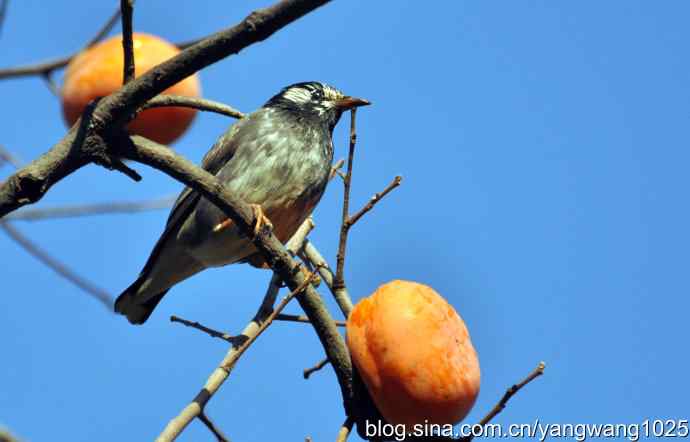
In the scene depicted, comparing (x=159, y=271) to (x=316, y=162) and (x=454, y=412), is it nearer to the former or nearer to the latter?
(x=316, y=162)

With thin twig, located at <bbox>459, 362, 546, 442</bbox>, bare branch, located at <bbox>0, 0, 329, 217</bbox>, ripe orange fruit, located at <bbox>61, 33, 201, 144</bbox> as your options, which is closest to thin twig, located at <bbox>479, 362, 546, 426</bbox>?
thin twig, located at <bbox>459, 362, 546, 442</bbox>

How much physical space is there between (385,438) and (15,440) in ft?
3.75

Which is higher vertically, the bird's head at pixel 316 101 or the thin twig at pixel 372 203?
the bird's head at pixel 316 101

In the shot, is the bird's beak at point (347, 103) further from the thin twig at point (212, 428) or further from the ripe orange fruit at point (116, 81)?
the thin twig at point (212, 428)

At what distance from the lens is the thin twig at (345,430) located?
2.76 metres

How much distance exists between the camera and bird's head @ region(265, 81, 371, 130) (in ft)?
16.1

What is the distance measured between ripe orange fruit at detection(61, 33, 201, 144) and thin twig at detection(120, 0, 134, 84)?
1.33m

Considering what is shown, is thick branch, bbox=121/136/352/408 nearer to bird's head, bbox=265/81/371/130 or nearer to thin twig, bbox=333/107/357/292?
thin twig, bbox=333/107/357/292

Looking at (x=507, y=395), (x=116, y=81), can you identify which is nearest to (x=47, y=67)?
(x=116, y=81)

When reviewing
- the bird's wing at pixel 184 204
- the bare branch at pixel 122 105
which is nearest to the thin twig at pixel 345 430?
the bare branch at pixel 122 105

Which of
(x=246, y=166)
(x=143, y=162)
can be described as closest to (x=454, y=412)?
(x=143, y=162)

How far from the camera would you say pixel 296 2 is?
227 centimetres

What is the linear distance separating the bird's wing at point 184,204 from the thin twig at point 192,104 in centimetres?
83

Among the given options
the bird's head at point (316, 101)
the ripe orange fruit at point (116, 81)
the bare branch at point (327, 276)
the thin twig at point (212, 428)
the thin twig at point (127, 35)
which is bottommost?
the thin twig at point (212, 428)
